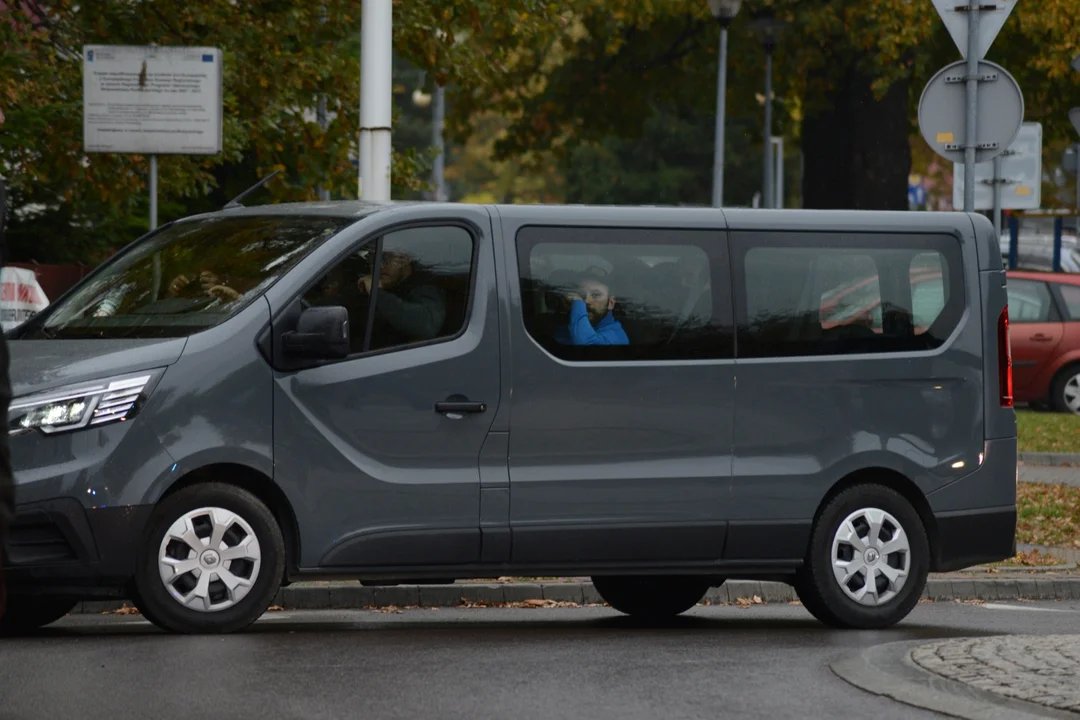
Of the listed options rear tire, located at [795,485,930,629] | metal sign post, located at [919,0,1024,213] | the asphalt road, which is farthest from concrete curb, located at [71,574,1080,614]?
metal sign post, located at [919,0,1024,213]

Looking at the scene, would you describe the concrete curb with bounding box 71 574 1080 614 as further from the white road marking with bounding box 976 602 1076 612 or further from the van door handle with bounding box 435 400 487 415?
the van door handle with bounding box 435 400 487 415

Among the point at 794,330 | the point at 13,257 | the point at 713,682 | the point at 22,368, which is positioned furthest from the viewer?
the point at 13,257

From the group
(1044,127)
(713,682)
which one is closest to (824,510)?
(713,682)

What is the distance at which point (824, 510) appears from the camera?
10.5 m

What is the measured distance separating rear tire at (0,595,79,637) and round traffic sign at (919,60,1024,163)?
249 inches

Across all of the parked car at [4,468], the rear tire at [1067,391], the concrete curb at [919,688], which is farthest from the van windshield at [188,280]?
the rear tire at [1067,391]

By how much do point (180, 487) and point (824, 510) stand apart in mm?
3038

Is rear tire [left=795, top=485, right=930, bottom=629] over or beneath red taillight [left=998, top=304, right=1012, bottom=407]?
beneath

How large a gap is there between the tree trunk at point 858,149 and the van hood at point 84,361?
18.9m

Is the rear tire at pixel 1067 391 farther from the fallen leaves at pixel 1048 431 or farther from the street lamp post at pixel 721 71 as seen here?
the street lamp post at pixel 721 71

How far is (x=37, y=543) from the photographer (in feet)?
29.6

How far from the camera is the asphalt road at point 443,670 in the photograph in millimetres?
7469

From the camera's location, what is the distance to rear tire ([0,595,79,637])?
9859 millimetres

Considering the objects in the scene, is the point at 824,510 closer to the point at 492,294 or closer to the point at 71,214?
the point at 492,294
